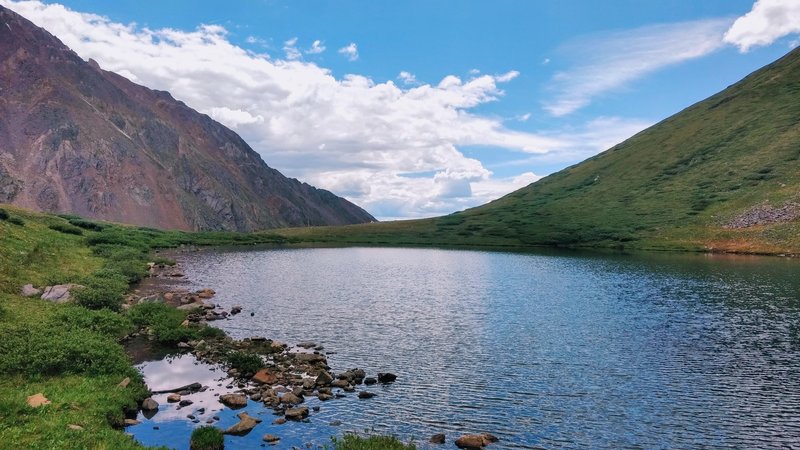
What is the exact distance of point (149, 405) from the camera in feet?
93.6

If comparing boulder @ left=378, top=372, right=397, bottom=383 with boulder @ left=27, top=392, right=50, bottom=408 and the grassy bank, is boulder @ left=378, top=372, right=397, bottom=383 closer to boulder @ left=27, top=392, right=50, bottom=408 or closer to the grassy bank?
the grassy bank

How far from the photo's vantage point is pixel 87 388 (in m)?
27.6

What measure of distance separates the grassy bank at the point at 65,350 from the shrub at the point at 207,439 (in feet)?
8.42

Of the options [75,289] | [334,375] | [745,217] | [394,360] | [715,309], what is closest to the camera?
[334,375]

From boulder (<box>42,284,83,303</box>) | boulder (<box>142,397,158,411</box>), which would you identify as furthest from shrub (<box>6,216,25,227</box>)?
boulder (<box>142,397,158,411</box>)

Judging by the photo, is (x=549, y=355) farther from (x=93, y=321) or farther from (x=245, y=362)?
(x=93, y=321)

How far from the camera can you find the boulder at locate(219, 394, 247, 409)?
97.8 feet

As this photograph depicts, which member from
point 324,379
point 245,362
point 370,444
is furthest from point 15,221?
point 370,444

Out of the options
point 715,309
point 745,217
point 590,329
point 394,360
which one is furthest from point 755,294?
point 745,217

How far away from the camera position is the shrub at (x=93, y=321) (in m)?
38.4

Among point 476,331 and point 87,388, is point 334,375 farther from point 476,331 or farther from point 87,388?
point 476,331

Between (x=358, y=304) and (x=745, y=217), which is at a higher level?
(x=745, y=217)

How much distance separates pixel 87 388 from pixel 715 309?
2516 inches

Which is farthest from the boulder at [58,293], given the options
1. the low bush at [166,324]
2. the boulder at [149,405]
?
the boulder at [149,405]
